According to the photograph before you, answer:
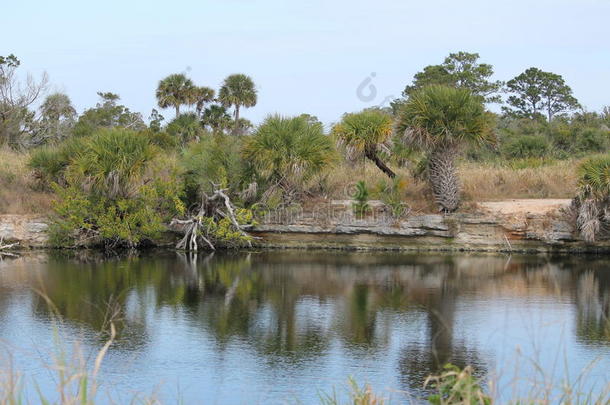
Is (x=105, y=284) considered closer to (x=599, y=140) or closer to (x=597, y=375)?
(x=597, y=375)

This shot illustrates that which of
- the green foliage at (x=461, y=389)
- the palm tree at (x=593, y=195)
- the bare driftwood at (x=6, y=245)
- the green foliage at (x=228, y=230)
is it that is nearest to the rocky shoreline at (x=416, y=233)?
the bare driftwood at (x=6, y=245)

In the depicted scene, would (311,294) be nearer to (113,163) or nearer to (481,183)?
(113,163)

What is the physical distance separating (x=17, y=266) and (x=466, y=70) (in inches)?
1446

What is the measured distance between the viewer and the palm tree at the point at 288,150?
26.8m

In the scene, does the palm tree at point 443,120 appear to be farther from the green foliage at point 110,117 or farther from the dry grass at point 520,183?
the green foliage at point 110,117

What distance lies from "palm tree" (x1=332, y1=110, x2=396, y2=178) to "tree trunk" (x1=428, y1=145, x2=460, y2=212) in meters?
1.79

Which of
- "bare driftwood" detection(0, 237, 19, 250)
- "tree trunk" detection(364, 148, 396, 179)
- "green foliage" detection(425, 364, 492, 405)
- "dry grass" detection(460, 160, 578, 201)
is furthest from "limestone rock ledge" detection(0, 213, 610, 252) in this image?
"green foliage" detection(425, 364, 492, 405)

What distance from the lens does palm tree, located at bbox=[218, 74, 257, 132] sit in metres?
48.0

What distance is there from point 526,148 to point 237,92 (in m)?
18.6

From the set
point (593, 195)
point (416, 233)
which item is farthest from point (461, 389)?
point (416, 233)

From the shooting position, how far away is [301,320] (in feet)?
50.6

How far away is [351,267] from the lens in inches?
920

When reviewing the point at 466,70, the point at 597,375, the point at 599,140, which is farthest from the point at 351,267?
the point at 466,70

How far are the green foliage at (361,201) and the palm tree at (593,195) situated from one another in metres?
7.04
